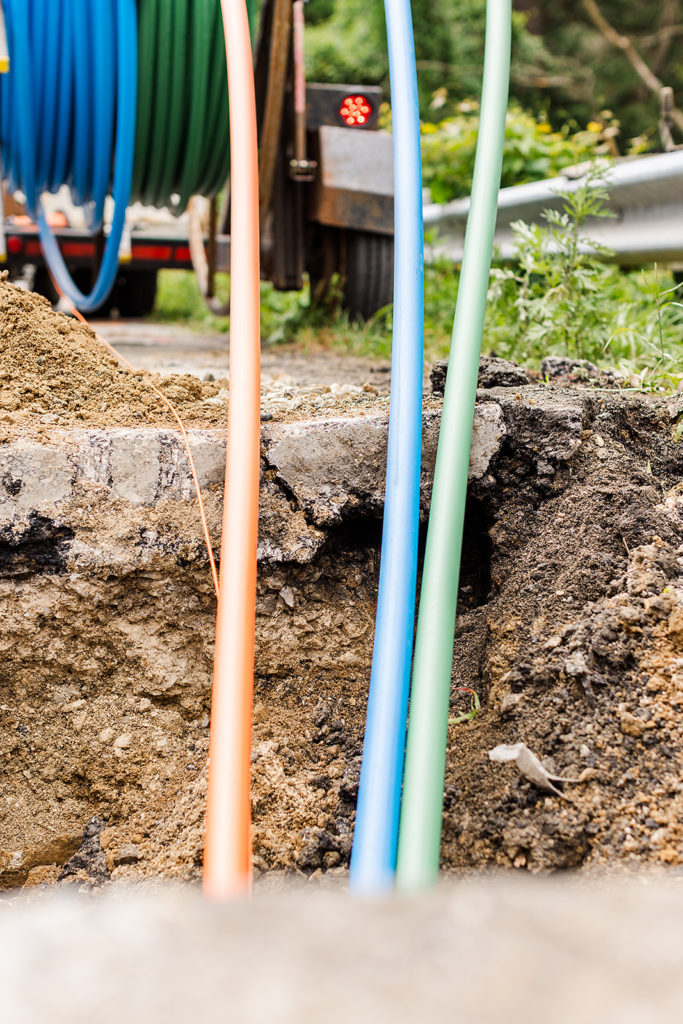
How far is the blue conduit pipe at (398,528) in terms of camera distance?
86 cm

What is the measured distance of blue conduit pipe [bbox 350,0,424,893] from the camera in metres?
0.86

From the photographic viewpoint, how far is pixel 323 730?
1.53 m

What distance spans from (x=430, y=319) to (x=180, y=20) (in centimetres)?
143

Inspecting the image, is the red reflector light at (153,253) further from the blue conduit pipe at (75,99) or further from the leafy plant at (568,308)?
the leafy plant at (568,308)

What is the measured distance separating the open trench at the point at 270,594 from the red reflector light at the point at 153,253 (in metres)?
4.48

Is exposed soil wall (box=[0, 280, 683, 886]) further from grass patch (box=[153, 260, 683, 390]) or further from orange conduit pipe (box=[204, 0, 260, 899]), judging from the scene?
grass patch (box=[153, 260, 683, 390])

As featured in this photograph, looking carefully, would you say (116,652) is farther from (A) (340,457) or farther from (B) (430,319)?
(B) (430,319)

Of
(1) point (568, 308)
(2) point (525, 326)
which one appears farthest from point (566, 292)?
(2) point (525, 326)

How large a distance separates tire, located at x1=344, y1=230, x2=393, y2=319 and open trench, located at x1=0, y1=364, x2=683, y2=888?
81.6 inches

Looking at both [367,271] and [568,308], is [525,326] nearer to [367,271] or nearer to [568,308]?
[568,308]

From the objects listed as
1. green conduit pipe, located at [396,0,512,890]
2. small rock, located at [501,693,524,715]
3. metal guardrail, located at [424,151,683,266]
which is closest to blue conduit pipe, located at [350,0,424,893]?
green conduit pipe, located at [396,0,512,890]

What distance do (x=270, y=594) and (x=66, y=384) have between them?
653mm

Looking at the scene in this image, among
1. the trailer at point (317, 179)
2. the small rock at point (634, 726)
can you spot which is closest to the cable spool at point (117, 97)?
the trailer at point (317, 179)

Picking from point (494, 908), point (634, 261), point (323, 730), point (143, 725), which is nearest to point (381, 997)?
point (494, 908)
